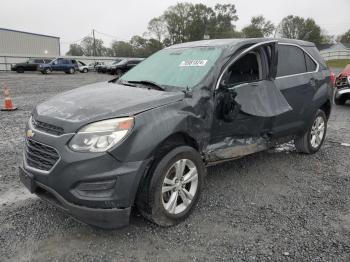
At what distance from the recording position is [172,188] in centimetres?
332

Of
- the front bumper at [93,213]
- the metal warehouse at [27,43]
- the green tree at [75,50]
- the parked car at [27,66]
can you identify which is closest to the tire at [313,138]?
the front bumper at [93,213]

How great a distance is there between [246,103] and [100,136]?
6.32 feet

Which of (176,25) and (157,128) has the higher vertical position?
(176,25)

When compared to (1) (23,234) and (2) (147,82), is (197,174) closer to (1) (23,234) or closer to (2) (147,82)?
(2) (147,82)

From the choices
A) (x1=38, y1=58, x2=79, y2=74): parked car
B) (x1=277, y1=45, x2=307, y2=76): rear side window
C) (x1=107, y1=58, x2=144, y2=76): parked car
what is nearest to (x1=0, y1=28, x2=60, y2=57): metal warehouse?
(x1=38, y1=58, x2=79, y2=74): parked car

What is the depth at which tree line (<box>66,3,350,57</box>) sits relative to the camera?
77.6 m

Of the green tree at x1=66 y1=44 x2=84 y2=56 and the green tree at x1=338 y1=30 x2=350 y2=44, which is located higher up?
the green tree at x1=338 y1=30 x2=350 y2=44

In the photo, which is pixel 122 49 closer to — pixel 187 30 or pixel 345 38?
pixel 187 30

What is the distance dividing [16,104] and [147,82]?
8598 millimetres

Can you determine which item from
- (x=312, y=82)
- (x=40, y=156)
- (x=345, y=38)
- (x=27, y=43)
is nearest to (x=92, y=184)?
(x=40, y=156)

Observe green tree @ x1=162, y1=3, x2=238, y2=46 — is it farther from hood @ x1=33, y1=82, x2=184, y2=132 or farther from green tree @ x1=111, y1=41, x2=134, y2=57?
hood @ x1=33, y1=82, x2=184, y2=132

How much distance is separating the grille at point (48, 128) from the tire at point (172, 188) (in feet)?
2.84

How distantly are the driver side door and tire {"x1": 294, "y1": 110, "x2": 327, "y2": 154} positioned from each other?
112cm

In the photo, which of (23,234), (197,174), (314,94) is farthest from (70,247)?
(314,94)
